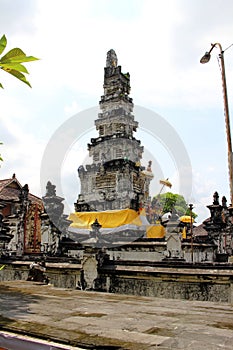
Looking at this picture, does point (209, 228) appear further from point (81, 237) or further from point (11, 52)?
point (11, 52)

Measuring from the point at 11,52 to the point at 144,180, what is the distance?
38.2 m

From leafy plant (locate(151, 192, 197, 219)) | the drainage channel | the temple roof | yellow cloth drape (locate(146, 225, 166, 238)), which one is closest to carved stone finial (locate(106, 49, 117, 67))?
the temple roof

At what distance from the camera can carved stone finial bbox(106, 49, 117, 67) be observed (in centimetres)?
4528

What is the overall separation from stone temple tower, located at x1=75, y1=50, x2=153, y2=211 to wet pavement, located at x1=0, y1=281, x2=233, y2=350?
26713mm

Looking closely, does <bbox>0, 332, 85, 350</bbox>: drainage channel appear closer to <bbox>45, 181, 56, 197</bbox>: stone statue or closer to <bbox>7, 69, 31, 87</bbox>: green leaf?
<bbox>7, 69, 31, 87</bbox>: green leaf

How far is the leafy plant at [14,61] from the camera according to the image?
285cm

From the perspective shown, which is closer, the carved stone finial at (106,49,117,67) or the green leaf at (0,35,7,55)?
the green leaf at (0,35,7,55)

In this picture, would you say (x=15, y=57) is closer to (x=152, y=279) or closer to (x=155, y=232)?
(x=152, y=279)

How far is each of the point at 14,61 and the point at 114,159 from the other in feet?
117

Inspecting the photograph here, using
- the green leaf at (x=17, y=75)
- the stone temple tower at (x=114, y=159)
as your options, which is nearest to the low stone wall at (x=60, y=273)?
the green leaf at (x=17, y=75)

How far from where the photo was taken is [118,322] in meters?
5.39

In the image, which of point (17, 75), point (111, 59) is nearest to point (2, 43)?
point (17, 75)

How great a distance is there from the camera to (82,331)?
471 centimetres

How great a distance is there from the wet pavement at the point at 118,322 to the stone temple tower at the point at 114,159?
26.7 meters
